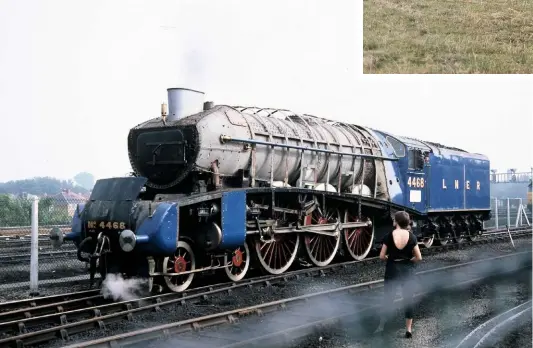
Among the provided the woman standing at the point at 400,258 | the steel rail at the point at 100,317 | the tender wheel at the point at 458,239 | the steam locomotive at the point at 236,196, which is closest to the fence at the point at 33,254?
the steam locomotive at the point at 236,196

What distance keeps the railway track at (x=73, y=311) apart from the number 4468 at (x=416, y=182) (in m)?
5.73

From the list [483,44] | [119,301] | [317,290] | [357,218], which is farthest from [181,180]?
[483,44]

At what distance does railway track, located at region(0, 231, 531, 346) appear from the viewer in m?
6.01

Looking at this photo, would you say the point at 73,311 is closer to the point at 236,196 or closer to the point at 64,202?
the point at 236,196

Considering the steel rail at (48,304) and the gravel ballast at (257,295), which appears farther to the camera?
the steel rail at (48,304)

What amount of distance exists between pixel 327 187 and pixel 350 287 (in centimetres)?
319

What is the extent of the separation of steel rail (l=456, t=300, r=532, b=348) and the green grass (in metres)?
3.74

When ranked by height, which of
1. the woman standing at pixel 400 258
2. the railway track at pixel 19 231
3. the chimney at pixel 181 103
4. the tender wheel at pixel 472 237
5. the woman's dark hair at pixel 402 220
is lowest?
the railway track at pixel 19 231

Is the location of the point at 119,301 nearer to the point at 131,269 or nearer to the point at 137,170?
the point at 131,269

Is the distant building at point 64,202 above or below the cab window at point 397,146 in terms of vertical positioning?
below

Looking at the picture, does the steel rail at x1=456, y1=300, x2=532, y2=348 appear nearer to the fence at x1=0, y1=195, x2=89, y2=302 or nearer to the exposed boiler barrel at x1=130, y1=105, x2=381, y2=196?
the exposed boiler barrel at x1=130, y1=105, x2=381, y2=196

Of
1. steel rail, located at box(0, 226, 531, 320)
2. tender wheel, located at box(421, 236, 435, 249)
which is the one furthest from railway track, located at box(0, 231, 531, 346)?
tender wheel, located at box(421, 236, 435, 249)

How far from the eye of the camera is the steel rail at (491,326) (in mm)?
5456

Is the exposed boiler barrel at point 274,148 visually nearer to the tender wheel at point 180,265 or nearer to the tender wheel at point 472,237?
the tender wheel at point 180,265
